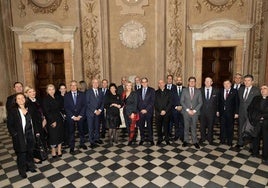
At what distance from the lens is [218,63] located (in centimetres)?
857

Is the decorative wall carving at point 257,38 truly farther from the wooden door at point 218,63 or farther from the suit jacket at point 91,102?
the suit jacket at point 91,102

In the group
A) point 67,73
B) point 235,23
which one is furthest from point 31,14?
point 235,23

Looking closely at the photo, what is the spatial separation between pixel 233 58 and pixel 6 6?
29.4 ft

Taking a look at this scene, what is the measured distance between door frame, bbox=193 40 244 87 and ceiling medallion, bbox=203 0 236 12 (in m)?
1.22

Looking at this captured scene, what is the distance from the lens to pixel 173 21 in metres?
8.06

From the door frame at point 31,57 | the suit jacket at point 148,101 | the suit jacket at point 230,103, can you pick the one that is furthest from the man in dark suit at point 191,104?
the door frame at point 31,57

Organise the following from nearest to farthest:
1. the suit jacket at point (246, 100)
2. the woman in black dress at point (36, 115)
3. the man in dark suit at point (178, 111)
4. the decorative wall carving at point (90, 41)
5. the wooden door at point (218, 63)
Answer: the woman in black dress at point (36, 115) → the suit jacket at point (246, 100) → the man in dark suit at point (178, 111) → the decorative wall carving at point (90, 41) → the wooden door at point (218, 63)

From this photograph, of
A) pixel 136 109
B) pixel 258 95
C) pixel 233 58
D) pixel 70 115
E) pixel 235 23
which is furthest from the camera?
pixel 233 58

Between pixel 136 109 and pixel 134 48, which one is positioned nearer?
pixel 136 109

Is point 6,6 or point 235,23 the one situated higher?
point 6,6

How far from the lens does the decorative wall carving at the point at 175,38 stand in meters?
7.99

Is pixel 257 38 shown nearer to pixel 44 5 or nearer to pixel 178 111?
pixel 178 111

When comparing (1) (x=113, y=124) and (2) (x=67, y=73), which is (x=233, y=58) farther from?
(2) (x=67, y=73)

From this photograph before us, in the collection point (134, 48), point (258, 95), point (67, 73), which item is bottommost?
point (258, 95)
